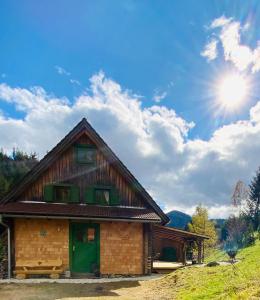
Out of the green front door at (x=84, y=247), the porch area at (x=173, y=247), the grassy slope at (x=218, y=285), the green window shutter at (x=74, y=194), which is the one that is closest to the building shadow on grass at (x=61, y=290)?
the grassy slope at (x=218, y=285)

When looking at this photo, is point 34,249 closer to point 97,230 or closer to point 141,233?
point 97,230

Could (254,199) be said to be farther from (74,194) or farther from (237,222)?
(74,194)

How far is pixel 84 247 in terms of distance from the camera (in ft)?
63.2

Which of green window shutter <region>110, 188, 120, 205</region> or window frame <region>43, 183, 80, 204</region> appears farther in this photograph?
green window shutter <region>110, 188, 120, 205</region>

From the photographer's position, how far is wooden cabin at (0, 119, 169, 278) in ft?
60.1

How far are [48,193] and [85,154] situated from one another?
3015 millimetres

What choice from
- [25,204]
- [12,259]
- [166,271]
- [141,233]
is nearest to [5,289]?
[12,259]

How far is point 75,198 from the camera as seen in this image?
19766 millimetres

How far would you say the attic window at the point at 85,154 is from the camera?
20562mm

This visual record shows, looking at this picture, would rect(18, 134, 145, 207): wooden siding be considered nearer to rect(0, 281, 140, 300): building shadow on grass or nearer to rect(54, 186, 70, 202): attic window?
Answer: rect(54, 186, 70, 202): attic window

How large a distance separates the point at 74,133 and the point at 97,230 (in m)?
5.43

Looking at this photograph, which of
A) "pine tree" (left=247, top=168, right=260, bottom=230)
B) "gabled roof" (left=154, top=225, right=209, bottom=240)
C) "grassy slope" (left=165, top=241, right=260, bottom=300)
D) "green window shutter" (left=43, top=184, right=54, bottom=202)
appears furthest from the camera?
"pine tree" (left=247, top=168, right=260, bottom=230)

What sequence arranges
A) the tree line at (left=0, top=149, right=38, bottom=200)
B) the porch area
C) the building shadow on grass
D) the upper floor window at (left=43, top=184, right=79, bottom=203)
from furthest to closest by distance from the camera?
the tree line at (left=0, top=149, right=38, bottom=200), the porch area, the upper floor window at (left=43, top=184, right=79, bottom=203), the building shadow on grass

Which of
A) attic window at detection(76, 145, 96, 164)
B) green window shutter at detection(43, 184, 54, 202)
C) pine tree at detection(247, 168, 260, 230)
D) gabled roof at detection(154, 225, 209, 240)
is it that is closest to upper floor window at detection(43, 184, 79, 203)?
green window shutter at detection(43, 184, 54, 202)
